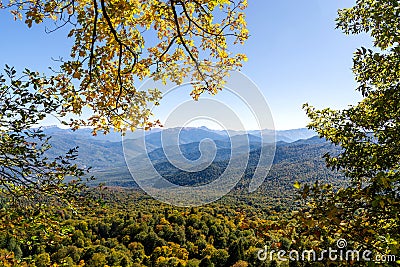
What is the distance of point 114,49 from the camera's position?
359 centimetres

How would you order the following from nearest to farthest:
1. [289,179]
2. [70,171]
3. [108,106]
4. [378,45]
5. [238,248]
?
[108,106], [70,171], [378,45], [238,248], [289,179]

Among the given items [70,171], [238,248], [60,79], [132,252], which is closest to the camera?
[60,79]

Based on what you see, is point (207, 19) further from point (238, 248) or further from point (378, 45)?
point (238, 248)

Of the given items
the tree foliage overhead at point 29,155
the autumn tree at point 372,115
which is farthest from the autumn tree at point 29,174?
the autumn tree at point 372,115

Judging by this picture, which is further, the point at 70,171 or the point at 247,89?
the point at 247,89

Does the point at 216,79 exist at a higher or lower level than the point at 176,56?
lower

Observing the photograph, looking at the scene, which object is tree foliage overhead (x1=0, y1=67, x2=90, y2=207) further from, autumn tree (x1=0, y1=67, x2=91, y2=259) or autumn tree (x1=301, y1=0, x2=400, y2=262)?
autumn tree (x1=301, y1=0, x2=400, y2=262)

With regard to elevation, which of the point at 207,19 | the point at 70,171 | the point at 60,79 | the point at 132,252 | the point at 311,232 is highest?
the point at 207,19

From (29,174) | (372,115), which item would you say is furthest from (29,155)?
(372,115)

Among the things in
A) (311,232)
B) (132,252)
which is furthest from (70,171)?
(132,252)

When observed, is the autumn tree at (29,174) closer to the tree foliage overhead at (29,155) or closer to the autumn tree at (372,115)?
the tree foliage overhead at (29,155)

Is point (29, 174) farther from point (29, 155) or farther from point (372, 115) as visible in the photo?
point (372, 115)

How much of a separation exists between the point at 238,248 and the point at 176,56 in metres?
34.0

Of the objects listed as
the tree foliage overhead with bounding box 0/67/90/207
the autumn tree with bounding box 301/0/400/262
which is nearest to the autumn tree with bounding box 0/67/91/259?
the tree foliage overhead with bounding box 0/67/90/207
